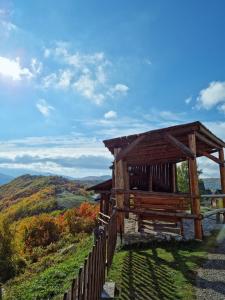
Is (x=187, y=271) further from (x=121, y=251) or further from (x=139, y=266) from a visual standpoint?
(x=121, y=251)

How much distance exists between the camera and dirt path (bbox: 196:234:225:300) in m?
5.46

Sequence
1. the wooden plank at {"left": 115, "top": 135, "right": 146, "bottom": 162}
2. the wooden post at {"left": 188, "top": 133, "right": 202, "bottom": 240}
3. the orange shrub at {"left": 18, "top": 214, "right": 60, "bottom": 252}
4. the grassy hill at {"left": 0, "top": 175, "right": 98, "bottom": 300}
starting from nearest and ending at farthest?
the grassy hill at {"left": 0, "top": 175, "right": 98, "bottom": 300}
the wooden post at {"left": 188, "top": 133, "right": 202, "bottom": 240}
the wooden plank at {"left": 115, "top": 135, "right": 146, "bottom": 162}
the orange shrub at {"left": 18, "top": 214, "right": 60, "bottom": 252}

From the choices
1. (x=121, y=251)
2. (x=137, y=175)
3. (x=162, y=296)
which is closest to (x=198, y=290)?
(x=162, y=296)

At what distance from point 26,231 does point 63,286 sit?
2158cm

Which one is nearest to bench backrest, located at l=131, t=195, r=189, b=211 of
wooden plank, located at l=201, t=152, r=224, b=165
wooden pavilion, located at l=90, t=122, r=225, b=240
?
wooden pavilion, located at l=90, t=122, r=225, b=240

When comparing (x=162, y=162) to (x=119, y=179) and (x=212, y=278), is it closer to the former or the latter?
(x=119, y=179)

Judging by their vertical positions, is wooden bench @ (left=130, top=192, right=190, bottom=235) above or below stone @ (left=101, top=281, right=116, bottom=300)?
above

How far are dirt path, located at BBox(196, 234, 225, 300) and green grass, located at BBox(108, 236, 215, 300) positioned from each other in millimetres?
154

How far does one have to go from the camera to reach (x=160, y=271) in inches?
266

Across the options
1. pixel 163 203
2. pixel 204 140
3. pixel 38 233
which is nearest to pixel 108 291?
pixel 163 203

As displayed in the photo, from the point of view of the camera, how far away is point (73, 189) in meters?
65.8

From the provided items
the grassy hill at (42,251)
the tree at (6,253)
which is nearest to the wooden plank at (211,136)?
the grassy hill at (42,251)

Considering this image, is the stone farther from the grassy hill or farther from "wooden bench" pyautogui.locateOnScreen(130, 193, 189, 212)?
Result: "wooden bench" pyautogui.locateOnScreen(130, 193, 189, 212)

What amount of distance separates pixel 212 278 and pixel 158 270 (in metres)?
1.24
